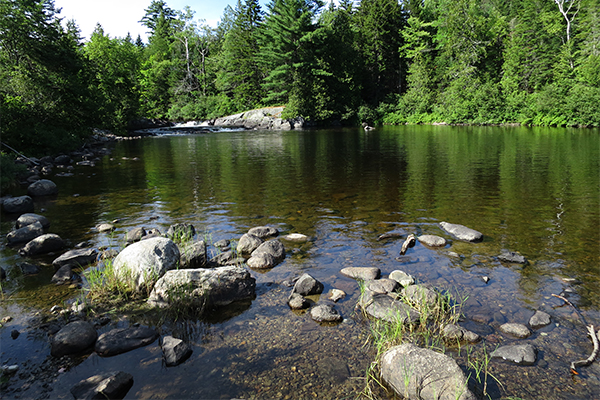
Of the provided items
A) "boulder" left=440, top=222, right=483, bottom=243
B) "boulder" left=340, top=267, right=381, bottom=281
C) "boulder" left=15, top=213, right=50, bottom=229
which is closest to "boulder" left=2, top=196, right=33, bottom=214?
"boulder" left=15, top=213, right=50, bottom=229

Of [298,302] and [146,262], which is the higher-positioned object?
[146,262]

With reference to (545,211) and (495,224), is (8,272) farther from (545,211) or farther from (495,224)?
(545,211)

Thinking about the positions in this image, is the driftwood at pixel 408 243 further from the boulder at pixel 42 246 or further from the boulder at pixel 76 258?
the boulder at pixel 42 246

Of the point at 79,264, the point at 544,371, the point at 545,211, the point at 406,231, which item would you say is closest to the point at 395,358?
the point at 544,371

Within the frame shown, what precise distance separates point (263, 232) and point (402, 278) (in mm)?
3986

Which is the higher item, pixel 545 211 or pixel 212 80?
pixel 212 80

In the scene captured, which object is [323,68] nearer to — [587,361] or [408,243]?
[408,243]

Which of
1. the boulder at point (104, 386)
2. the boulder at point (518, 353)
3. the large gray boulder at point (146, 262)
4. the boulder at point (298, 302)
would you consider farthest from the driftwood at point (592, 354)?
the large gray boulder at point (146, 262)

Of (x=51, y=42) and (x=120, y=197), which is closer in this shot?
(x=120, y=197)

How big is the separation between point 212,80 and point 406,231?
72417mm

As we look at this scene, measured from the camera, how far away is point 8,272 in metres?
7.16

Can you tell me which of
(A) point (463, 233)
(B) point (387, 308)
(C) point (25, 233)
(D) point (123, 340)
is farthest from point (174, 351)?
(C) point (25, 233)

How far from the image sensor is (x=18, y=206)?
12.0m

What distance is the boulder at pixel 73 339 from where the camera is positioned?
4629 mm
